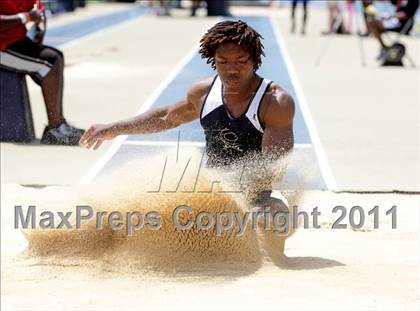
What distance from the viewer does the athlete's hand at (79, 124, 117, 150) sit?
474cm

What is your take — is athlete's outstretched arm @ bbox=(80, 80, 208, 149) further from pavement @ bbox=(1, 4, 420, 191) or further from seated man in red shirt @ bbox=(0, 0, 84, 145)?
seated man in red shirt @ bbox=(0, 0, 84, 145)

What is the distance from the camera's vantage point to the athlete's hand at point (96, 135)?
4742 mm

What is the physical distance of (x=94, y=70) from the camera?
1419cm

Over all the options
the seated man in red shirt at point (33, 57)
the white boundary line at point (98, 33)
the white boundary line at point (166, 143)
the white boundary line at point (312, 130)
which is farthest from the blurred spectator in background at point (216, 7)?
the white boundary line at point (166, 143)

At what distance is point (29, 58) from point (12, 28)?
0.31 meters

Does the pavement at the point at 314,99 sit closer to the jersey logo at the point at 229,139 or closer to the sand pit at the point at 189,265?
the sand pit at the point at 189,265

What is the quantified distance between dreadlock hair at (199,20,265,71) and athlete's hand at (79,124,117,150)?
0.66 m

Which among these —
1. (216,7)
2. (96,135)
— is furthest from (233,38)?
(216,7)

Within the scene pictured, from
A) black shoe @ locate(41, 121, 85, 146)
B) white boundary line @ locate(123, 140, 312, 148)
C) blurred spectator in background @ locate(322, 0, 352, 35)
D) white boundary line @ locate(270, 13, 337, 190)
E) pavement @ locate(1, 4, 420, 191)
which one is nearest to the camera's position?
white boundary line @ locate(123, 140, 312, 148)

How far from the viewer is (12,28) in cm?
841

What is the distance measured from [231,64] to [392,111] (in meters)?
6.15

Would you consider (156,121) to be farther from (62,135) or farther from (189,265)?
(62,135)

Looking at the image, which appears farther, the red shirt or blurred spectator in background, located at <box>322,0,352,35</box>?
blurred spectator in background, located at <box>322,0,352,35</box>

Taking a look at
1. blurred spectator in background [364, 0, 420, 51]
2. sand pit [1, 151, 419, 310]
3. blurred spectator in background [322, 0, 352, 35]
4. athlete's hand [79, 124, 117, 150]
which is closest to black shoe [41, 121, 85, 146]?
sand pit [1, 151, 419, 310]
